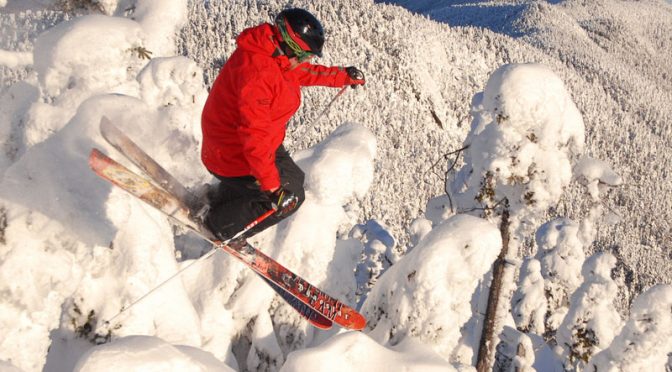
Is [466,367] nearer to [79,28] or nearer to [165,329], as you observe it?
[165,329]

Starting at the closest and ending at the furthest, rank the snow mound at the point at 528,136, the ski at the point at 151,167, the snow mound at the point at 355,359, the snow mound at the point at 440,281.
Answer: the snow mound at the point at 355,359 < the ski at the point at 151,167 < the snow mound at the point at 440,281 < the snow mound at the point at 528,136

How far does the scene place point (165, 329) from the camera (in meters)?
4.99

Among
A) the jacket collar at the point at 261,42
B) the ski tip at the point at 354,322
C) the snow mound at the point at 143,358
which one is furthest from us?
the ski tip at the point at 354,322

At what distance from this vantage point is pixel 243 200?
5.41 metres

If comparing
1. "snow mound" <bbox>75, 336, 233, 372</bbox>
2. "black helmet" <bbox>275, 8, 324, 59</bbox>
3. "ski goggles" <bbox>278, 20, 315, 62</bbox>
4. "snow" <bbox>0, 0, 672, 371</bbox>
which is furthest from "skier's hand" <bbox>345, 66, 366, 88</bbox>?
"snow mound" <bbox>75, 336, 233, 372</bbox>

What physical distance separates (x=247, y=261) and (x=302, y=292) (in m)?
0.85

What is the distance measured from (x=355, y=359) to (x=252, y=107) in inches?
95.7

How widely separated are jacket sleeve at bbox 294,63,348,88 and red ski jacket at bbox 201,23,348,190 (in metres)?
0.68

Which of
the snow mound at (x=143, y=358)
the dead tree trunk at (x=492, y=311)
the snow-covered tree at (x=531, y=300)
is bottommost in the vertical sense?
the snow-covered tree at (x=531, y=300)

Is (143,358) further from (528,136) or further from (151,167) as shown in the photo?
(528,136)

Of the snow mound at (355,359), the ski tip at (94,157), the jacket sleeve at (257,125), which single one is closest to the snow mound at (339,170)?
the jacket sleeve at (257,125)

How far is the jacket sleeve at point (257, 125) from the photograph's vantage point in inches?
176

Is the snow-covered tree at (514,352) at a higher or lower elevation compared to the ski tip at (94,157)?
lower

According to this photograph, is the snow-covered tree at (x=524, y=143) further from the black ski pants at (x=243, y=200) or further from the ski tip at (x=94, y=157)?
the ski tip at (x=94, y=157)
